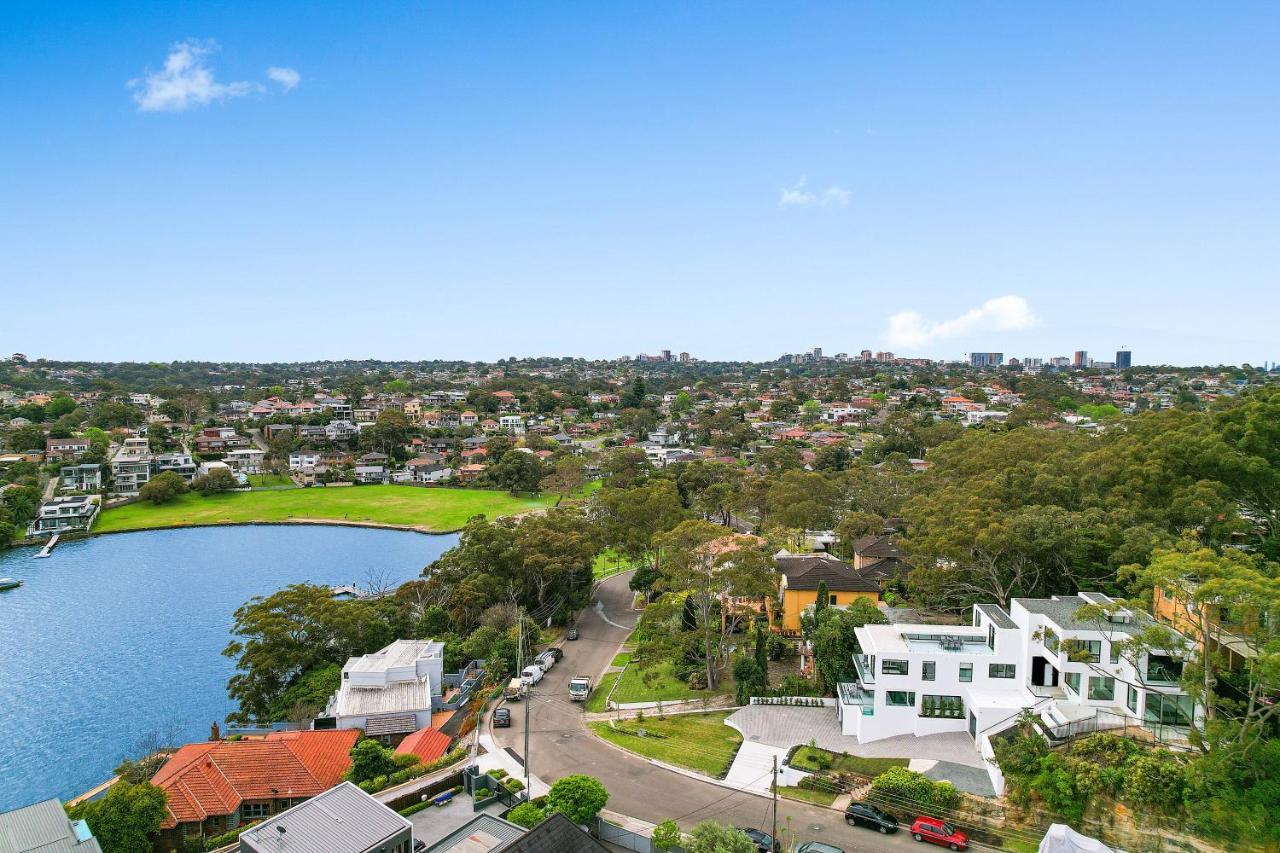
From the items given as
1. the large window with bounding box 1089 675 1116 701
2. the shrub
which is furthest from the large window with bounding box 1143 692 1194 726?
the shrub

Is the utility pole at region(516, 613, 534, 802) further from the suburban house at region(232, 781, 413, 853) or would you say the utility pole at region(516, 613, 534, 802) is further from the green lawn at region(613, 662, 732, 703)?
the suburban house at region(232, 781, 413, 853)


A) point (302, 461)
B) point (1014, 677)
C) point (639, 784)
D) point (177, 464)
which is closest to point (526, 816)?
point (639, 784)

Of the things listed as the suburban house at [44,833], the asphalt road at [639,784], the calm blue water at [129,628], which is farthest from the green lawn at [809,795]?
the calm blue water at [129,628]

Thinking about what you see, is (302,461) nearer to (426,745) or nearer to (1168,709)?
(426,745)

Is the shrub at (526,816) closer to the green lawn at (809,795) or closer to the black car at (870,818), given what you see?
the green lawn at (809,795)

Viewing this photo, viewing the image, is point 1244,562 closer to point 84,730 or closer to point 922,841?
point 922,841
